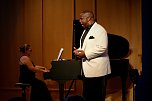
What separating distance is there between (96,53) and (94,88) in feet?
1.31

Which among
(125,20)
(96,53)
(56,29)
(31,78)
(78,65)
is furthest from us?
(56,29)

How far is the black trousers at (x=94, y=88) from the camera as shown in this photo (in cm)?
366

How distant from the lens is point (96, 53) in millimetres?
Answer: 3584

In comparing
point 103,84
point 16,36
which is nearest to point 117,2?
point 16,36

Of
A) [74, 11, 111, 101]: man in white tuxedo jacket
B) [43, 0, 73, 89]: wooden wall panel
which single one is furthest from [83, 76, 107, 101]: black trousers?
[43, 0, 73, 89]: wooden wall panel

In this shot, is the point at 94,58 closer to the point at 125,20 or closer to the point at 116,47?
the point at 116,47

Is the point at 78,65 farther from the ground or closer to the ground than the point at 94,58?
closer to the ground

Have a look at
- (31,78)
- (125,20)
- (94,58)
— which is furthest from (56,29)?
(94,58)

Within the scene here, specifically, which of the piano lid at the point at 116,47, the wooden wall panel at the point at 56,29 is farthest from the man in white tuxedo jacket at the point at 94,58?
the wooden wall panel at the point at 56,29

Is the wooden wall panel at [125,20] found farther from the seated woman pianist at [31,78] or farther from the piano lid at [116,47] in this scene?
the seated woman pianist at [31,78]

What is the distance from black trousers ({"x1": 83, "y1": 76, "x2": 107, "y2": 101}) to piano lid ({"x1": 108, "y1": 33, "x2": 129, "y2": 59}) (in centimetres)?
118

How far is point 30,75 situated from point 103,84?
4.80 feet

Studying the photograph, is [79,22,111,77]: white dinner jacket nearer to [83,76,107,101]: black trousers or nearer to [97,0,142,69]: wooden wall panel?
[83,76,107,101]: black trousers

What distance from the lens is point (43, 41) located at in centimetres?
621
